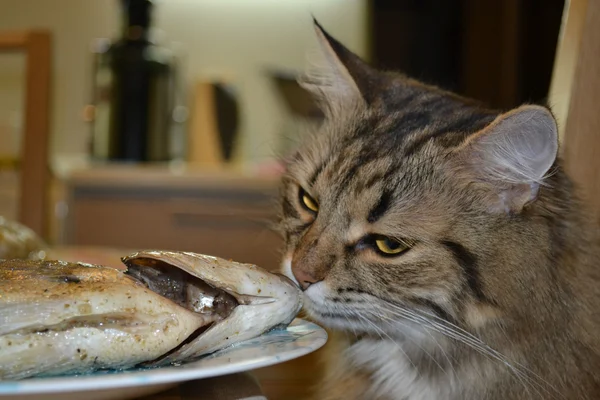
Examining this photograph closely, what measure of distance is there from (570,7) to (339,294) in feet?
2.02

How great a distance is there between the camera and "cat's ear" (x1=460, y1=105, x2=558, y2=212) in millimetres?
754

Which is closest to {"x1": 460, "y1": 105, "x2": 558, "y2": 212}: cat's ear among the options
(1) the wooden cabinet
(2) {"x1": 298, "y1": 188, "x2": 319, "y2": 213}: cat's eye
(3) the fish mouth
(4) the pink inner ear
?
(4) the pink inner ear

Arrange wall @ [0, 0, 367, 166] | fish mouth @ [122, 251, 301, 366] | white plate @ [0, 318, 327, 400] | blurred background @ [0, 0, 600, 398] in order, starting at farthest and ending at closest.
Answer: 1. wall @ [0, 0, 367, 166]
2. blurred background @ [0, 0, 600, 398]
3. fish mouth @ [122, 251, 301, 366]
4. white plate @ [0, 318, 327, 400]

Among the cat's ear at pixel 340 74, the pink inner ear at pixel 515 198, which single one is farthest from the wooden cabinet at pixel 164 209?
the pink inner ear at pixel 515 198

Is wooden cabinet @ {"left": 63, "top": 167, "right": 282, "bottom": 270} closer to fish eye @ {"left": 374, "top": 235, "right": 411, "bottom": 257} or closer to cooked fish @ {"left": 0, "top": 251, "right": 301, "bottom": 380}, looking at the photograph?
fish eye @ {"left": 374, "top": 235, "right": 411, "bottom": 257}

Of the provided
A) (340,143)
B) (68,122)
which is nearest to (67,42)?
(68,122)

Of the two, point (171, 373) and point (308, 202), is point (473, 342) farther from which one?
point (171, 373)

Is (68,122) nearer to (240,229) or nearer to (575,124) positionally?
(240,229)

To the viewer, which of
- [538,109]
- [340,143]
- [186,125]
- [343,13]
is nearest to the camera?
[538,109]

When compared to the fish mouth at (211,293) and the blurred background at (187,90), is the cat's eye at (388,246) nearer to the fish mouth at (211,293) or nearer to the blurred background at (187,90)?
the fish mouth at (211,293)

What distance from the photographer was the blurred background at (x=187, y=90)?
2.49 m

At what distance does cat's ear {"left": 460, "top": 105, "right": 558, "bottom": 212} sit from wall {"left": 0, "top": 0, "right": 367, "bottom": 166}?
260 centimetres

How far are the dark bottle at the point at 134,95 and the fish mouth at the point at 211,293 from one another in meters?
2.36

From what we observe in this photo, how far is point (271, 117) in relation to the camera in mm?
3445
